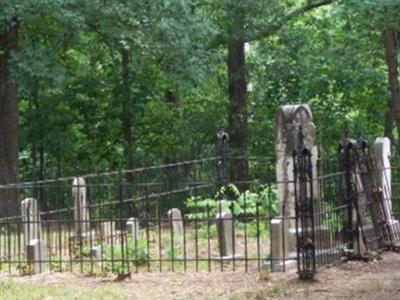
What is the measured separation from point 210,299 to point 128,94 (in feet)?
49.3

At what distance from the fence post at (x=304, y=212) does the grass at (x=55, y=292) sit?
1930 millimetres

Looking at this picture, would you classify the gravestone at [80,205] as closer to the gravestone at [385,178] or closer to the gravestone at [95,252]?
the gravestone at [95,252]

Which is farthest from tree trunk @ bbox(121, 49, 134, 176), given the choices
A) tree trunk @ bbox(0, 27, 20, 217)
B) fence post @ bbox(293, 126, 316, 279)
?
fence post @ bbox(293, 126, 316, 279)

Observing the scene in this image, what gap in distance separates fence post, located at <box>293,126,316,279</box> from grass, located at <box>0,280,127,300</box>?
193cm

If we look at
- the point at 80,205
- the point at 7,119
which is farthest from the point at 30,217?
the point at 7,119

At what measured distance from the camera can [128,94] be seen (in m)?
23.2

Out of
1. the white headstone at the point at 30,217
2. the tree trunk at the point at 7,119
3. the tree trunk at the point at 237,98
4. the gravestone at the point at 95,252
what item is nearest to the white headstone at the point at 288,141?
the gravestone at the point at 95,252

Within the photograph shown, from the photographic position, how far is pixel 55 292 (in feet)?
29.9

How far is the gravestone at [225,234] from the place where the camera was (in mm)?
11195

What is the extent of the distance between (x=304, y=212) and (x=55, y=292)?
271 centimetres

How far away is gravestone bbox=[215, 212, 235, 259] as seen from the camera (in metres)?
11.2

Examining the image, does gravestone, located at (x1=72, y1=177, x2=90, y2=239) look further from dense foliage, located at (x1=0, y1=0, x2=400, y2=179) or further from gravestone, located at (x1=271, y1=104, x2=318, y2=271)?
dense foliage, located at (x1=0, y1=0, x2=400, y2=179)

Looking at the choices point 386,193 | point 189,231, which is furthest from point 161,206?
point 386,193

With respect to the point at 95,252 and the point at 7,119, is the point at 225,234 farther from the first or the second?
the point at 7,119
